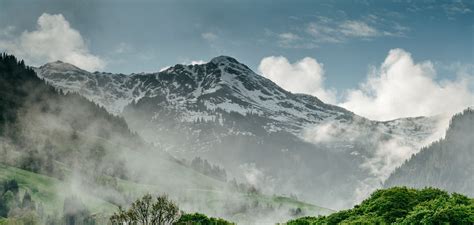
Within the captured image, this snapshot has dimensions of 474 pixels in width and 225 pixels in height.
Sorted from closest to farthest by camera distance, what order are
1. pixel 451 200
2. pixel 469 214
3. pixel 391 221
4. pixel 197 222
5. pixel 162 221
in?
pixel 469 214, pixel 451 200, pixel 391 221, pixel 162 221, pixel 197 222

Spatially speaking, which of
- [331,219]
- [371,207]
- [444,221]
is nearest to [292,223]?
[331,219]

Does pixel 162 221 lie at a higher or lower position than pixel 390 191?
lower

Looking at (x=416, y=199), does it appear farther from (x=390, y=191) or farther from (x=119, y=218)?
(x=119, y=218)

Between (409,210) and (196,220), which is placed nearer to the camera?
(409,210)

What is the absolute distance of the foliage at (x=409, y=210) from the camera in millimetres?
92375

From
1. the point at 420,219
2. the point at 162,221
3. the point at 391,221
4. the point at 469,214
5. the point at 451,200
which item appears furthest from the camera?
the point at 162,221

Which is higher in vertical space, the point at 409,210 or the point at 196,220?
the point at 409,210

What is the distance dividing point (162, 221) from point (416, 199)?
5959 cm

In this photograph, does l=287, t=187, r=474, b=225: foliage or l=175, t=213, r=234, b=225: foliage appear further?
l=175, t=213, r=234, b=225: foliage

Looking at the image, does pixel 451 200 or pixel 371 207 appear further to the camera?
pixel 371 207

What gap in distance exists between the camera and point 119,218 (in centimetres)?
12769

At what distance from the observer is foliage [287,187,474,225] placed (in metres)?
92.4

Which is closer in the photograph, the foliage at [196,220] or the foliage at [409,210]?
the foliage at [409,210]

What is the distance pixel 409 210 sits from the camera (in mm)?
117688
